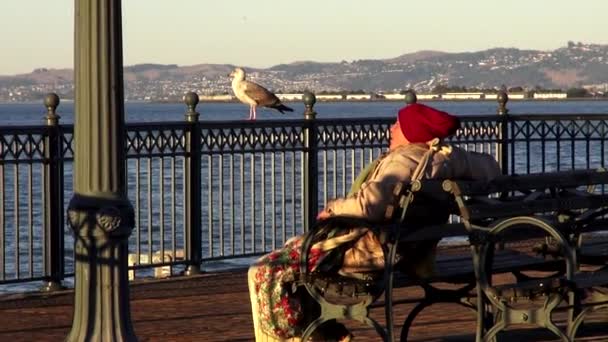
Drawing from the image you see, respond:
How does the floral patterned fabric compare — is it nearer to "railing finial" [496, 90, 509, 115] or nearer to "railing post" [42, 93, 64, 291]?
"railing post" [42, 93, 64, 291]

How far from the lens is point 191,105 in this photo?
13.2 metres

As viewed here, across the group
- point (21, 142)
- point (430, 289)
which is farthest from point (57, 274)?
point (430, 289)

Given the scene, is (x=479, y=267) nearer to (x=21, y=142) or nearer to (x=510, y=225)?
(x=510, y=225)

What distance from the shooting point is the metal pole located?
778cm

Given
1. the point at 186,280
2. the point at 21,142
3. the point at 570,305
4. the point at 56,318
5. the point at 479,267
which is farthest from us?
the point at 186,280

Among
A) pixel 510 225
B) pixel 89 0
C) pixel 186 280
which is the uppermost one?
pixel 89 0

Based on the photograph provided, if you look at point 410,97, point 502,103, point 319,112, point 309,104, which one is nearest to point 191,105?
point 309,104

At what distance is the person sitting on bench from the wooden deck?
3.81ft

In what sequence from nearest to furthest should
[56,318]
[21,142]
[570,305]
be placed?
[570,305], [56,318], [21,142]

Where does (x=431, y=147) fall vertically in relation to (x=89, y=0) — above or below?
below

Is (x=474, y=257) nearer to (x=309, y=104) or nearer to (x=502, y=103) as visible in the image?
(x=309, y=104)

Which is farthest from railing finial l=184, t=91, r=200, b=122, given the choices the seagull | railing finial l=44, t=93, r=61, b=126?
the seagull

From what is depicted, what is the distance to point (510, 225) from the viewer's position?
8.34 m

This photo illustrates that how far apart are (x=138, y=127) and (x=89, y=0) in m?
4.77
